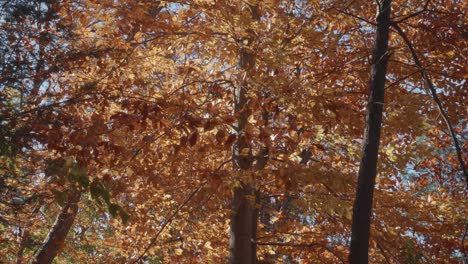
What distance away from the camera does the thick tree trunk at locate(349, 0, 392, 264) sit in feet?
12.8

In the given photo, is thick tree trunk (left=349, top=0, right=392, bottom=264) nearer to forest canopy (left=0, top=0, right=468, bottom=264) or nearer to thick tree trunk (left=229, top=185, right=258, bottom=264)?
forest canopy (left=0, top=0, right=468, bottom=264)

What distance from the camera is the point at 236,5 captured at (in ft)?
22.3

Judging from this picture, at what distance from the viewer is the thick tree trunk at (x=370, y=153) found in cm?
390

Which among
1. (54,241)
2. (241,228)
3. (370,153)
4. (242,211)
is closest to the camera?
(370,153)

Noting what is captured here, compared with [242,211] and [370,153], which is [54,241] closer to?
[242,211]

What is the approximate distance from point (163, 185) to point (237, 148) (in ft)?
4.52

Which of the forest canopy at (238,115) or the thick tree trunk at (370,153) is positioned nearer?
the thick tree trunk at (370,153)

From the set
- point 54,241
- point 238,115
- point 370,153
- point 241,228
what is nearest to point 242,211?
point 241,228

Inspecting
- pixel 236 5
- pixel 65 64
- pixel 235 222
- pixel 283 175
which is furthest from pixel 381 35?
pixel 65 64

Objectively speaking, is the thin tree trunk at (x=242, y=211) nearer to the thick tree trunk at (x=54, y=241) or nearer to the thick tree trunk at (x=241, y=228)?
the thick tree trunk at (x=241, y=228)

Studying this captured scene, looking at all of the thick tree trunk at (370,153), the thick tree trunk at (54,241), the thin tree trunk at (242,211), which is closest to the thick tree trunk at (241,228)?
the thin tree trunk at (242,211)

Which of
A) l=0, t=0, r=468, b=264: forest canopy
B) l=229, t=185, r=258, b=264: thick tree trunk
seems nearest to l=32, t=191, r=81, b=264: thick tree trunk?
l=0, t=0, r=468, b=264: forest canopy

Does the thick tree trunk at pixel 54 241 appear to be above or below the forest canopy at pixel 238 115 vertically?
below

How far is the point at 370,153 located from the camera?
405 centimetres
